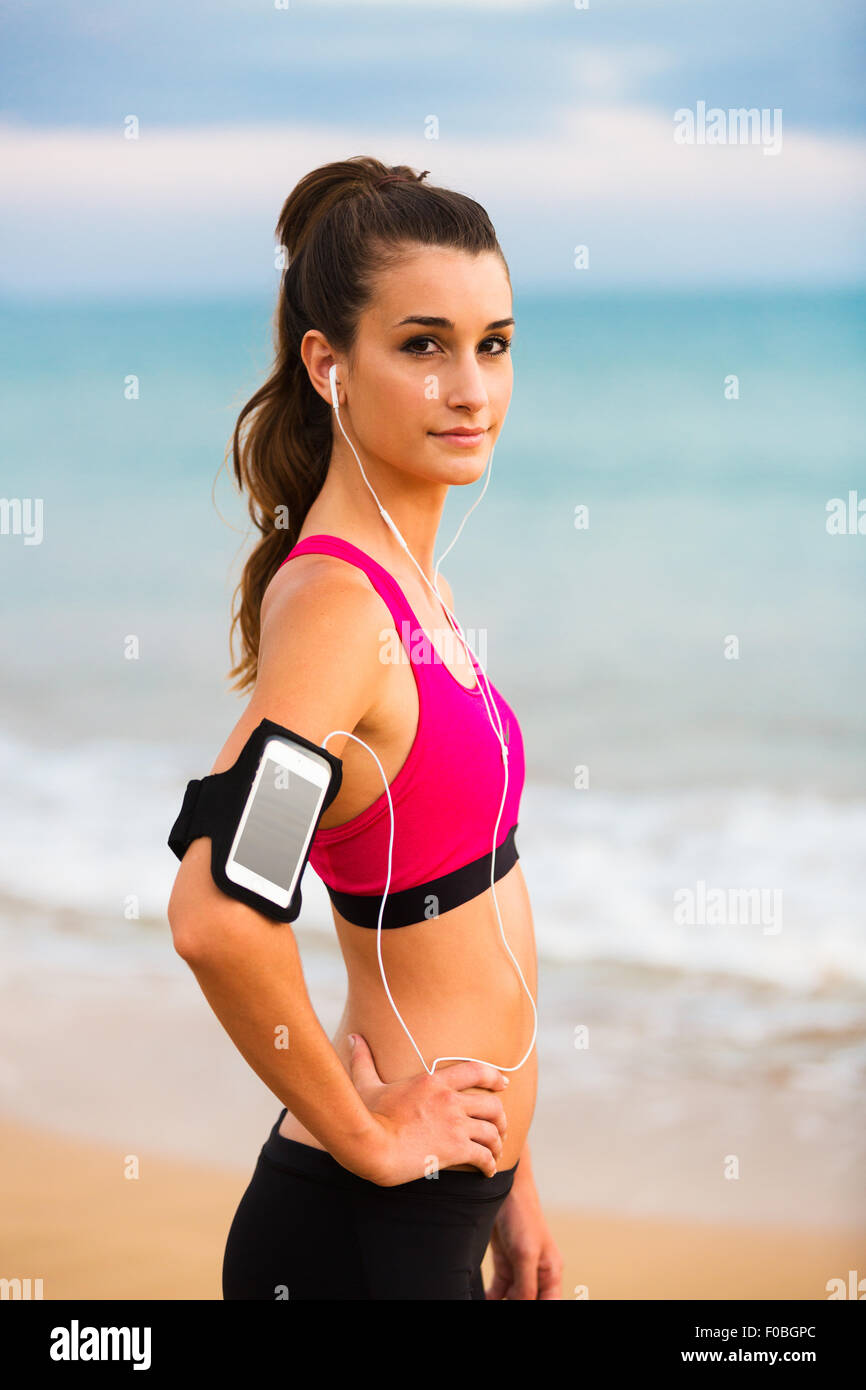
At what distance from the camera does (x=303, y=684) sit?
1.16 metres

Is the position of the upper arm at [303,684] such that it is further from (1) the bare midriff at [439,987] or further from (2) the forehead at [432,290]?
(2) the forehead at [432,290]

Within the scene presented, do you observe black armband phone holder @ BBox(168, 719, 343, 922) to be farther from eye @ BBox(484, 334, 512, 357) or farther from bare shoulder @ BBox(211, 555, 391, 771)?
eye @ BBox(484, 334, 512, 357)

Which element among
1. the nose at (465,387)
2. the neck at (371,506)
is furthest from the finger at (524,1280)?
the nose at (465,387)

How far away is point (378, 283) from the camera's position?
1352mm

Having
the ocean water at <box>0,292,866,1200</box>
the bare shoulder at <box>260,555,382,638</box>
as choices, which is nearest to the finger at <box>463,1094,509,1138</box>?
the bare shoulder at <box>260,555,382,638</box>

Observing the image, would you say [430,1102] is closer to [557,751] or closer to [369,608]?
[369,608]

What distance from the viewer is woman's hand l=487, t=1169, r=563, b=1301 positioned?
1643 millimetres

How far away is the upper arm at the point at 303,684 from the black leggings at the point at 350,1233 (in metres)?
0.36

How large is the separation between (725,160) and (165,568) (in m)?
3.04

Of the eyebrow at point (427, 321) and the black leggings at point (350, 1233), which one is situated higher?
the eyebrow at point (427, 321)

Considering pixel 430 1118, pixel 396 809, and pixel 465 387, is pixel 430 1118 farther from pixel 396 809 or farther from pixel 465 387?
pixel 465 387

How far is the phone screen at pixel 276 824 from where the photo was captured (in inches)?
45.3

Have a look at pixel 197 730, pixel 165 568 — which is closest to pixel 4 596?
pixel 165 568

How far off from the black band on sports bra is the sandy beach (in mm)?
2044
